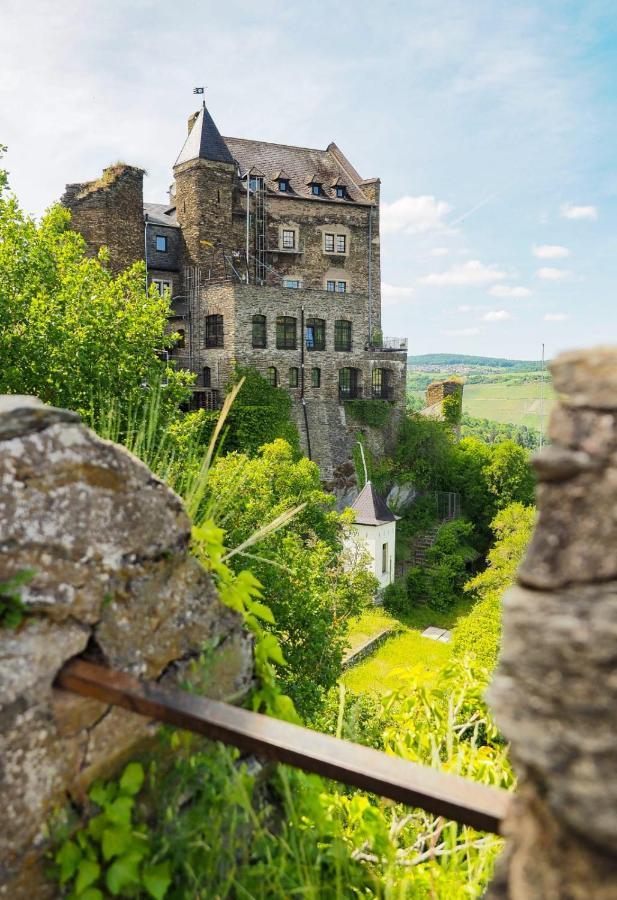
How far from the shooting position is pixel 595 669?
45.7 inches

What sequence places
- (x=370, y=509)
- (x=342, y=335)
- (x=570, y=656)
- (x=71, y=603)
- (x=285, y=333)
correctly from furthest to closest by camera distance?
(x=342, y=335), (x=285, y=333), (x=370, y=509), (x=71, y=603), (x=570, y=656)

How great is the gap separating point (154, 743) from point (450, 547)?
1258 inches

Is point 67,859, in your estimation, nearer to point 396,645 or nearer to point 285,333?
point 396,645

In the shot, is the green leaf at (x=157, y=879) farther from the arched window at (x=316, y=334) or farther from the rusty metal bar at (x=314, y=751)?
the arched window at (x=316, y=334)

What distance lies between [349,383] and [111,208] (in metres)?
13.7

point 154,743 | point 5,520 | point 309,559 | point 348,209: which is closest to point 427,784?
point 154,743

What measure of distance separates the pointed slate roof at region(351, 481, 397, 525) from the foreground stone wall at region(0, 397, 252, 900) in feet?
90.9

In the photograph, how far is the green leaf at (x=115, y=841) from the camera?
6.15 feet

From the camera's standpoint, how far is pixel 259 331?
31500 mm

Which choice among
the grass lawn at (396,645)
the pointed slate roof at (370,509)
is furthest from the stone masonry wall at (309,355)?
the grass lawn at (396,645)

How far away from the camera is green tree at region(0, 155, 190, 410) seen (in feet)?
51.2

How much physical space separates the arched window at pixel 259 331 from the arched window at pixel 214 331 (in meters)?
1.56

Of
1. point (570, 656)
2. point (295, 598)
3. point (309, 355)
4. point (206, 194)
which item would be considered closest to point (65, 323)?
point (295, 598)

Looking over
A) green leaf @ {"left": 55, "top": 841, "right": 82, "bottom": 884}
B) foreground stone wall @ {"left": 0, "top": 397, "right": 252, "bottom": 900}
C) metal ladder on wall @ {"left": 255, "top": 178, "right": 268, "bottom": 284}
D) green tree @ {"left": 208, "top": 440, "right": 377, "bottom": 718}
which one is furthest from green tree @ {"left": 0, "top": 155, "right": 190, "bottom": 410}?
metal ladder on wall @ {"left": 255, "top": 178, "right": 268, "bottom": 284}
